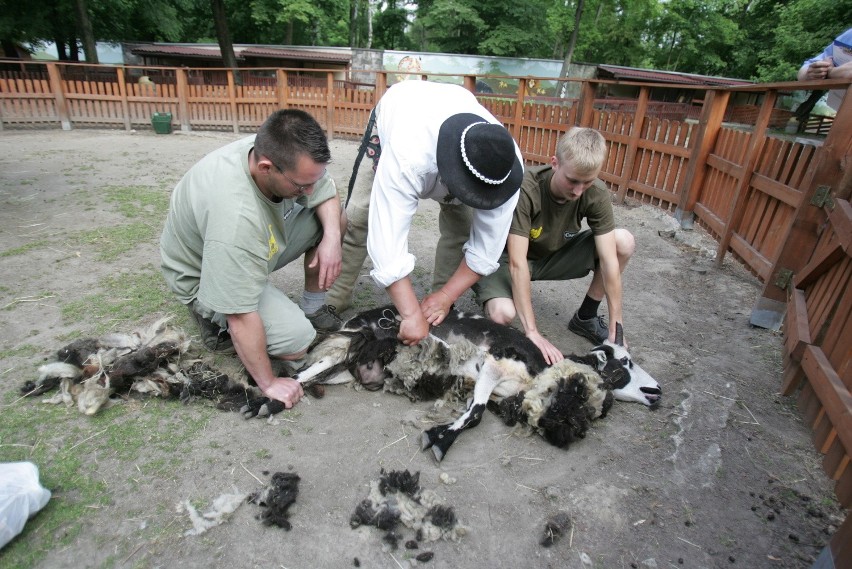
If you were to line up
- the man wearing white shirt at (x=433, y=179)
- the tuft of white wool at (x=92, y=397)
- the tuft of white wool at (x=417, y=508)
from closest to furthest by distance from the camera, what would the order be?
1. the tuft of white wool at (x=417, y=508)
2. the man wearing white shirt at (x=433, y=179)
3. the tuft of white wool at (x=92, y=397)

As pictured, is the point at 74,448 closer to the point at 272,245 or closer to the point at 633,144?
the point at 272,245

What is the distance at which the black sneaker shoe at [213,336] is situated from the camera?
3221 millimetres

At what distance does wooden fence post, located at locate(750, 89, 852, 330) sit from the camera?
11.8 ft

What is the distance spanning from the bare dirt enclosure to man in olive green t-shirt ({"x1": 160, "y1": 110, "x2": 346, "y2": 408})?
0.40m

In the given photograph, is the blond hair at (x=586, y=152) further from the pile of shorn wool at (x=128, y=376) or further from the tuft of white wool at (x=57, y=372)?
the tuft of white wool at (x=57, y=372)

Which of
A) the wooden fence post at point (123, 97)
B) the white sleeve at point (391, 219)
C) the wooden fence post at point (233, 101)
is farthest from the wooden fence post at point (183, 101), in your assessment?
the white sleeve at point (391, 219)

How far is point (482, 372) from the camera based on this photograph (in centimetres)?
305

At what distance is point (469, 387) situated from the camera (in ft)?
10.2

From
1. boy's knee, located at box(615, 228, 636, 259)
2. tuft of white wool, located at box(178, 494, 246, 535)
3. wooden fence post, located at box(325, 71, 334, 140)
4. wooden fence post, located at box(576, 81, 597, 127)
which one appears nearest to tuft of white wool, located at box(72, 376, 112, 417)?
tuft of white wool, located at box(178, 494, 246, 535)

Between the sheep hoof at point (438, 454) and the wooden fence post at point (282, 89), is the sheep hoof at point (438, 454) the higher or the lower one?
the lower one

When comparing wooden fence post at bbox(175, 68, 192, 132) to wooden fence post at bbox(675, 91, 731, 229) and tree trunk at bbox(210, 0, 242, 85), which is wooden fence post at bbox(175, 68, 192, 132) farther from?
wooden fence post at bbox(675, 91, 731, 229)

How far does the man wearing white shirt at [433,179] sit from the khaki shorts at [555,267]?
2.55 feet

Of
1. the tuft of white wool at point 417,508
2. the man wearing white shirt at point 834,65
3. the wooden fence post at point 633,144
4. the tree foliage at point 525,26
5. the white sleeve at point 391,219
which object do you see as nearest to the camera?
the tuft of white wool at point 417,508

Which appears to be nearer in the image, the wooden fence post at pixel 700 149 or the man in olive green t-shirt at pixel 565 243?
the man in olive green t-shirt at pixel 565 243
